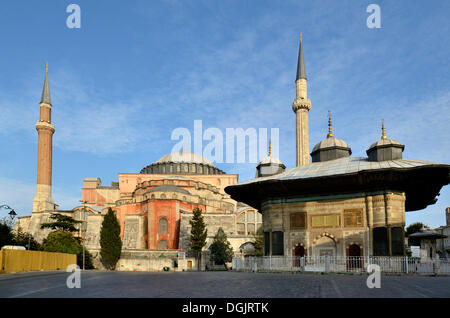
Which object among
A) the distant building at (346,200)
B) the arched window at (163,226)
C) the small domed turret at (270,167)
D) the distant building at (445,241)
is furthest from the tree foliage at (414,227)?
the small domed turret at (270,167)

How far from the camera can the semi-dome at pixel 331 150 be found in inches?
1194

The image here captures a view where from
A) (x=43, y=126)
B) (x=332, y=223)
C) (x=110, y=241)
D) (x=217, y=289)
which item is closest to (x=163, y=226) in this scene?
(x=110, y=241)

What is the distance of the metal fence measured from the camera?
20578 millimetres

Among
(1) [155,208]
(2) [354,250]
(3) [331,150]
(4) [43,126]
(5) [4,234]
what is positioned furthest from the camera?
(4) [43,126]

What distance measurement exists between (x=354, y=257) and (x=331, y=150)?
972cm

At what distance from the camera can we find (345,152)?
30672 millimetres

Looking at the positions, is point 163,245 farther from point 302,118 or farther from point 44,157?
point 44,157

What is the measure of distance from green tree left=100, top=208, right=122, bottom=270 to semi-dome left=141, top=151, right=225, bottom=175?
26.8 m

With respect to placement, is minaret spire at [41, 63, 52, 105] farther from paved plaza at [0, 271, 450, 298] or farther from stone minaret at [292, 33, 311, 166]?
paved plaza at [0, 271, 450, 298]

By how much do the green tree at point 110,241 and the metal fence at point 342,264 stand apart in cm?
2181

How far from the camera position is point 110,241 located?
4578 centimetres

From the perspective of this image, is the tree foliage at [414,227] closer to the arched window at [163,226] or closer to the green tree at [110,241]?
the arched window at [163,226]
